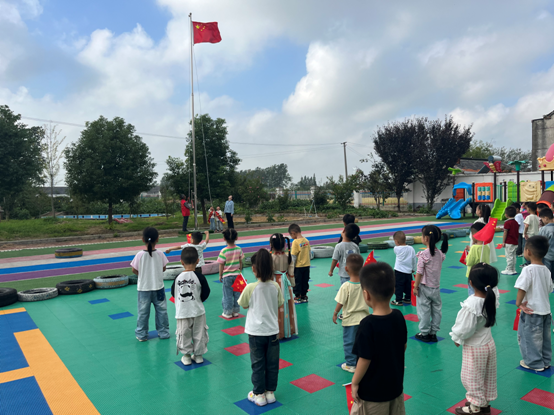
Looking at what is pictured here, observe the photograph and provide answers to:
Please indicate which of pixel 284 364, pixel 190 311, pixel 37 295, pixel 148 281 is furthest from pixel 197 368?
pixel 37 295

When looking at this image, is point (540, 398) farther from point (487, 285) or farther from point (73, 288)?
point (73, 288)

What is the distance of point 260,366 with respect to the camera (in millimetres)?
3906

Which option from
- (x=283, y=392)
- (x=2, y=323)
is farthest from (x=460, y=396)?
(x=2, y=323)

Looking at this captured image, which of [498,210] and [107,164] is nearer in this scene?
[107,164]

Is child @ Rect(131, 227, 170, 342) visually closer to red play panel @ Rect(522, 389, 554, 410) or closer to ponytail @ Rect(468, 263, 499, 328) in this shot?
ponytail @ Rect(468, 263, 499, 328)

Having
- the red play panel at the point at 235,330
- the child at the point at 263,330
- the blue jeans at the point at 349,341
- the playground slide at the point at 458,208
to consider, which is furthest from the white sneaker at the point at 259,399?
the playground slide at the point at 458,208

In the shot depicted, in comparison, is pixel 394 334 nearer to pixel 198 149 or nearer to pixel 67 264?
pixel 67 264

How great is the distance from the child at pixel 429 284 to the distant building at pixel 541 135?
1508 inches

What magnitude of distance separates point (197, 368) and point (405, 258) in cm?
409

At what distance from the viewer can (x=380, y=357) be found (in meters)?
2.57

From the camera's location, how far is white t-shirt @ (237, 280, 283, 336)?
3898 millimetres

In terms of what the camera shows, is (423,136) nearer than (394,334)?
No

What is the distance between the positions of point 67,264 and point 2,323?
6211 millimetres

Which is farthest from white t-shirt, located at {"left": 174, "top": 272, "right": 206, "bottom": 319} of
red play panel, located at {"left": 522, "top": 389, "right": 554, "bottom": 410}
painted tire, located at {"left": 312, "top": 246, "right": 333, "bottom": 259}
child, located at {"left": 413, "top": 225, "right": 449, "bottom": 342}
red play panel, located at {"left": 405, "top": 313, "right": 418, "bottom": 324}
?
painted tire, located at {"left": 312, "top": 246, "right": 333, "bottom": 259}
